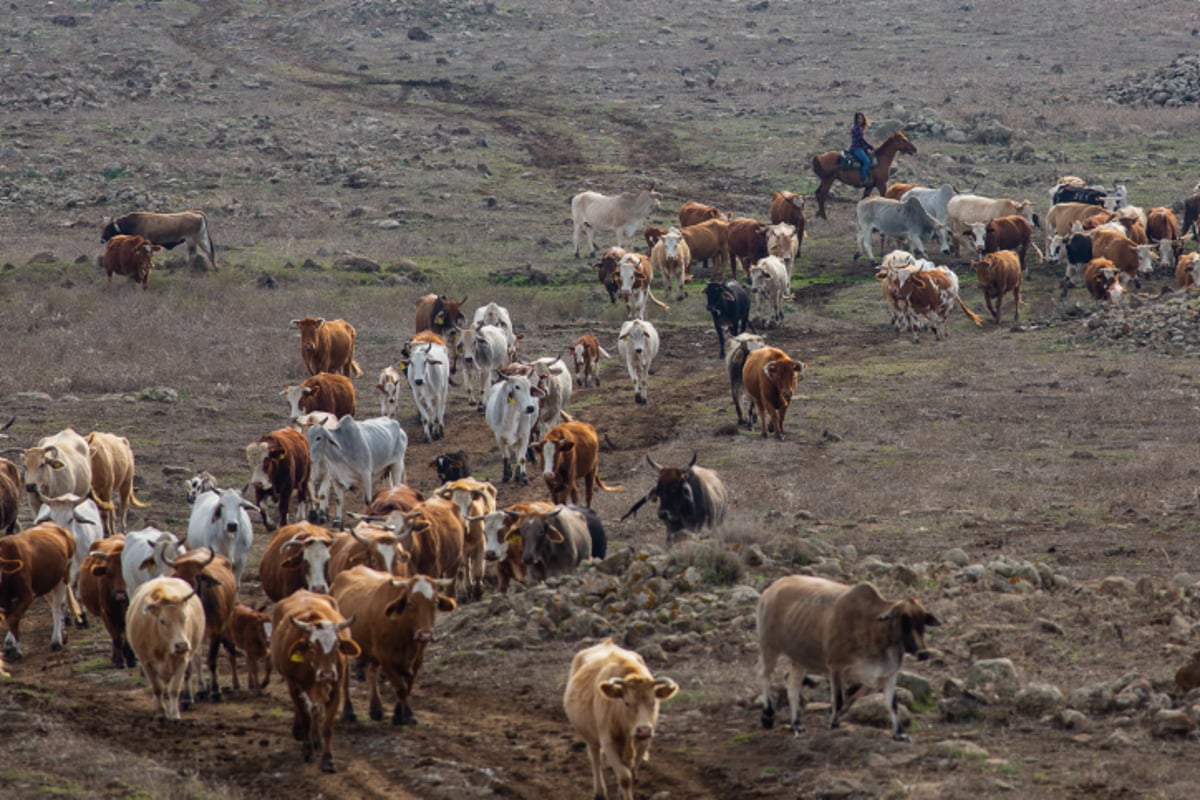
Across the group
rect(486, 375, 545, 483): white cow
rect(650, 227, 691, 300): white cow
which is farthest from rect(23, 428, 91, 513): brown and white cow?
rect(650, 227, 691, 300): white cow

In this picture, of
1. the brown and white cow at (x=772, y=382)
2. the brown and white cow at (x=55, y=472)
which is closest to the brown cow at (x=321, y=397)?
the brown and white cow at (x=55, y=472)

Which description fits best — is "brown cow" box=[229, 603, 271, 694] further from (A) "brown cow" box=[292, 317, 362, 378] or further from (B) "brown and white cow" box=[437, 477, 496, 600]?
(A) "brown cow" box=[292, 317, 362, 378]

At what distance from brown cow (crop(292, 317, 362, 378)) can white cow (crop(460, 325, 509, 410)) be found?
2080 mm

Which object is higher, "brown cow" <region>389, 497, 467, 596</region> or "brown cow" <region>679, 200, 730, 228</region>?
"brown cow" <region>679, 200, 730, 228</region>

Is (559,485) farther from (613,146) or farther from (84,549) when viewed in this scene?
(613,146)

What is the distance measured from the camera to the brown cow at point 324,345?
2719 cm

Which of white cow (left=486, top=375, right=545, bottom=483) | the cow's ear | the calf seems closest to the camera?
the cow's ear

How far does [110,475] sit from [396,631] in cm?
870

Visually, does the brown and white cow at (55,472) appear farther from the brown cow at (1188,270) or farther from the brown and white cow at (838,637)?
the brown cow at (1188,270)

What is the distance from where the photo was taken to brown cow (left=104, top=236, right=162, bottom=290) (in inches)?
1355

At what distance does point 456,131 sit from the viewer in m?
51.7

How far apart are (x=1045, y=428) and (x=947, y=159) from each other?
25.3m

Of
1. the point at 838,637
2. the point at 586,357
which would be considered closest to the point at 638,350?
the point at 586,357

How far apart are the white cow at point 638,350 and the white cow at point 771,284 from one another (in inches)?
234
